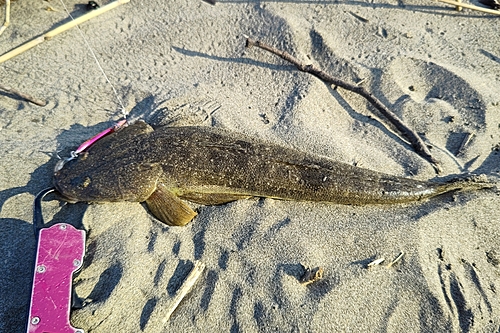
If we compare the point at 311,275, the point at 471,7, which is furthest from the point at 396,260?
the point at 471,7

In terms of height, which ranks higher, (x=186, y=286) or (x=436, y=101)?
(x=436, y=101)

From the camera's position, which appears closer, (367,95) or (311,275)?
(311,275)

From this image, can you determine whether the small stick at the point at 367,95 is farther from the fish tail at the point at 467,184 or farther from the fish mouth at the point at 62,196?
the fish mouth at the point at 62,196

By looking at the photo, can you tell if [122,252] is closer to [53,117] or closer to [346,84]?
[53,117]

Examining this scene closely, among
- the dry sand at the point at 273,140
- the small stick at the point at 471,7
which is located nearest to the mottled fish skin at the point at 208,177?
the dry sand at the point at 273,140

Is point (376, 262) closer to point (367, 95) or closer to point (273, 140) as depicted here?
point (273, 140)

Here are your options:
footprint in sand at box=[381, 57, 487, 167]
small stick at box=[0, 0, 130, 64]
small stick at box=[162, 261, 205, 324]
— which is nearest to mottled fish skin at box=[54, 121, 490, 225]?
small stick at box=[162, 261, 205, 324]
